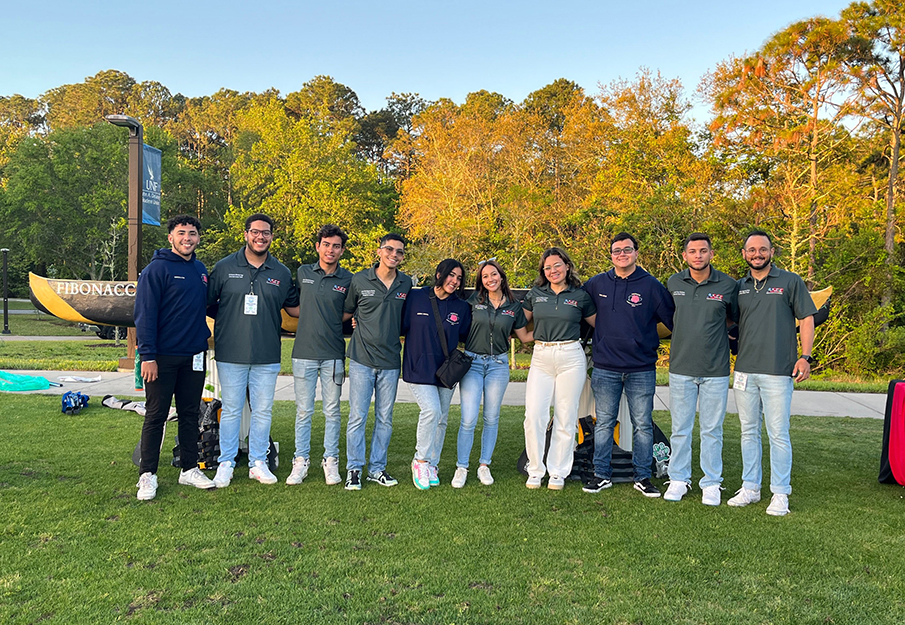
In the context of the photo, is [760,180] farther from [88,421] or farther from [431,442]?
[88,421]

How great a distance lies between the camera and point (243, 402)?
4570mm

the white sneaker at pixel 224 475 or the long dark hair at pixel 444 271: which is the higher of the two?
the long dark hair at pixel 444 271

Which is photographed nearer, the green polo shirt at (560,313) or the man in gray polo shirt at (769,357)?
the man in gray polo shirt at (769,357)

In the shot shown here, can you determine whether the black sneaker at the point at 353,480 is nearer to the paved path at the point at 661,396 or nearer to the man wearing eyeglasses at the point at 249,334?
the man wearing eyeglasses at the point at 249,334

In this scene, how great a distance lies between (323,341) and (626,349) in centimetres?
214

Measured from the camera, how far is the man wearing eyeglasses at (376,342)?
14.5 ft

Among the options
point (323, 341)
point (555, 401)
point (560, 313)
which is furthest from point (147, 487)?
point (560, 313)

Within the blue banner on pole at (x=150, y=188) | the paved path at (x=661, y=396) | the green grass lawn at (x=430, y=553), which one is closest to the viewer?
the green grass lawn at (x=430, y=553)

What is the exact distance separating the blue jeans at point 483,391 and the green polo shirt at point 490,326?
2.3 inches

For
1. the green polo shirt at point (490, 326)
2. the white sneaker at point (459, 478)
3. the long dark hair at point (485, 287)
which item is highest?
the long dark hair at point (485, 287)

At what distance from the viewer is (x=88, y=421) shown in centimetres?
645

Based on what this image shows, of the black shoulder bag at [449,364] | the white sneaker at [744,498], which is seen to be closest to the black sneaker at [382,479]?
the black shoulder bag at [449,364]

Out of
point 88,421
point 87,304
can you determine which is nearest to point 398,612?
point 87,304

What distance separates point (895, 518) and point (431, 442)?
120 inches
